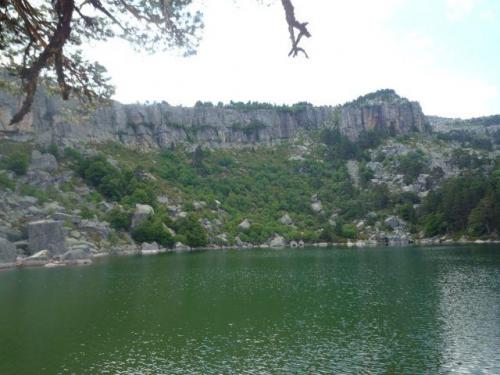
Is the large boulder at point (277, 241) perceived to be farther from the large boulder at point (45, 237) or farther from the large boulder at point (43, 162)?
the large boulder at point (43, 162)

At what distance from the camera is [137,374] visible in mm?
24031

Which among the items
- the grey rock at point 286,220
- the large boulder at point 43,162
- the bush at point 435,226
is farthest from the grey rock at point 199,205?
the bush at point 435,226

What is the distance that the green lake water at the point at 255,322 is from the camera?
82.5ft

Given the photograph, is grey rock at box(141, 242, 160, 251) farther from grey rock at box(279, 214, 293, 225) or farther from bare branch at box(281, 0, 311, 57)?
bare branch at box(281, 0, 311, 57)

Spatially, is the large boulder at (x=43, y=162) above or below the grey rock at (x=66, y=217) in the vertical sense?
above

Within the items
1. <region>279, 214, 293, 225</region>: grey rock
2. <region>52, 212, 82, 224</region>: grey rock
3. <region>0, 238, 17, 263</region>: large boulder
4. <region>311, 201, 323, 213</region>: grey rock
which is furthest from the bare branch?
<region>311, 201, 323, 213</region>: grey rock

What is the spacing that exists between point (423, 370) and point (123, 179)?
112 m

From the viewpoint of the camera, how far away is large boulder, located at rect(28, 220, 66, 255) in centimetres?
8425

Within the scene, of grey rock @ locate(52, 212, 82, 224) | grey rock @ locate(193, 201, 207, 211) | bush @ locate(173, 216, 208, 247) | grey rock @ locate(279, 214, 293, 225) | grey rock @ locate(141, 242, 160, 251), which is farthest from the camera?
grey rock @ locate(279, 214, 293, 225)

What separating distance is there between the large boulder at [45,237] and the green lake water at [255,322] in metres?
24.7

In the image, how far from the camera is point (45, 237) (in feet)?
278

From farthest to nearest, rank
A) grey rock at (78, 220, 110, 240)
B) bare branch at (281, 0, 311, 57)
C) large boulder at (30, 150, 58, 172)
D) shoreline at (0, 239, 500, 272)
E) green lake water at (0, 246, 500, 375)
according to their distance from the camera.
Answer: large boulder at (30, 150, 58, 172) < grey rock at (78, 220, 110, 240) < shoreline at (0, 239, 500, 272) < green lake water at (0, 246, 500, 375) < bare branch at (281, 0, 311, 57)

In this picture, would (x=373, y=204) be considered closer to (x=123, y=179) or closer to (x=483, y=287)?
(x=123, y=179)

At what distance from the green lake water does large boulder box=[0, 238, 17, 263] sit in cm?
1676
